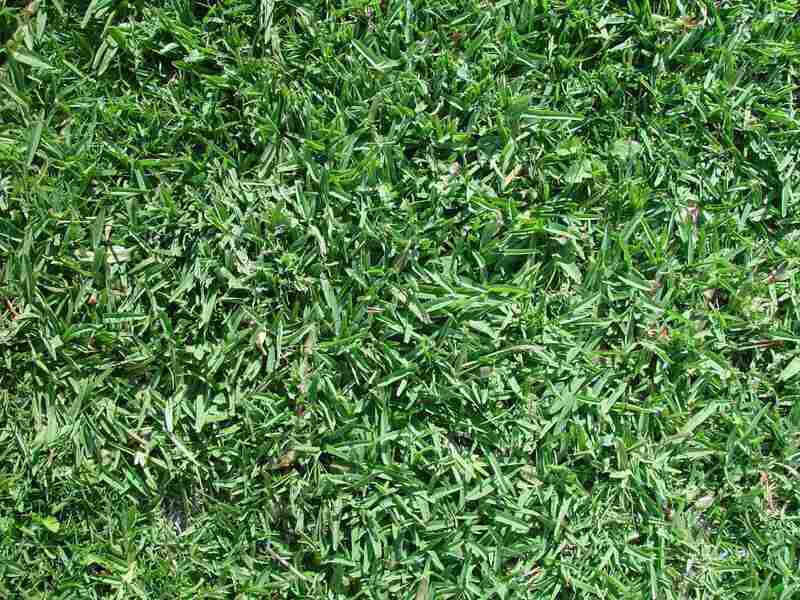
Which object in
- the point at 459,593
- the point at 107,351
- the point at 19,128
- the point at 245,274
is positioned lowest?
the point at 459,593

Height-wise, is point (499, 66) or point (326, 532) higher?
point (499, 66)

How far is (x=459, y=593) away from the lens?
2.35 meters

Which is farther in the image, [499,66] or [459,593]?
[499,66]

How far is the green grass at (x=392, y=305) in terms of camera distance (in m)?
2.35

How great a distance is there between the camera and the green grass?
7.70 ft

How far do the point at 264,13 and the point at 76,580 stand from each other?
174 cm

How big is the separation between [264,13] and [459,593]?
180cm

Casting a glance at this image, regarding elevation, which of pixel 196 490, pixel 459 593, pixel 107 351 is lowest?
pixel 459 593

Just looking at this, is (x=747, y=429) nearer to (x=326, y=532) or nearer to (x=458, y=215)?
(x=458, y=215)

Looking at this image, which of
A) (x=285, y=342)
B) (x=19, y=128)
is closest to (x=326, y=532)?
(x=285, y=342)

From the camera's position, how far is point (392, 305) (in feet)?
7.84

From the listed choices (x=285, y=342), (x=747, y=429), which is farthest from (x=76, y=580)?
(x=747, y=429)

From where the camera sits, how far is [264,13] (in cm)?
247

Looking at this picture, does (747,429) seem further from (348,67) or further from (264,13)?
(264,13)
